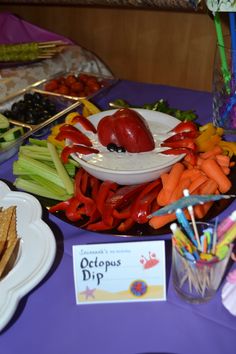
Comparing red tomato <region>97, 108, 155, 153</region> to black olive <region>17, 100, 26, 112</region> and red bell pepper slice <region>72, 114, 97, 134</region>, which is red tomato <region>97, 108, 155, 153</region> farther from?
black olive <region>17, 100, 26, 112</region>

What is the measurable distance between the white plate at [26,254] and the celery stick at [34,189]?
3.3 inches

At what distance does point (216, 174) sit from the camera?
96cm

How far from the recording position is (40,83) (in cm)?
167

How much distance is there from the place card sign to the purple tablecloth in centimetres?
5

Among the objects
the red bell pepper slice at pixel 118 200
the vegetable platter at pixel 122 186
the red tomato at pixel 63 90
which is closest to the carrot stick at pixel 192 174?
the vegetable platter at pixel 122 186

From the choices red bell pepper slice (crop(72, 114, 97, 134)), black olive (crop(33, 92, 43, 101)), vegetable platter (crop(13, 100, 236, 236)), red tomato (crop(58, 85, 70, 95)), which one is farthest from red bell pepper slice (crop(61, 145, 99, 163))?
red tomato (crop(58, 85, 70, 95))

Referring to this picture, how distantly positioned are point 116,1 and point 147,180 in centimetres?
130

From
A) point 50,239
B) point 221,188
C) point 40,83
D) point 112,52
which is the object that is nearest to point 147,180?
point 221,188

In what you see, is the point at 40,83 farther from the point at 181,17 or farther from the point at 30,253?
the point at 30,253

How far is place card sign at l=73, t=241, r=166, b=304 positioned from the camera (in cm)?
69

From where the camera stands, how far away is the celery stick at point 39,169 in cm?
103

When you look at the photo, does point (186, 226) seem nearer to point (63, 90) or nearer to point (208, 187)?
point (208, 187)

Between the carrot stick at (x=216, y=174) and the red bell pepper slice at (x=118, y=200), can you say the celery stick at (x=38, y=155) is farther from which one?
the carrot stick at (x=216, y=174)

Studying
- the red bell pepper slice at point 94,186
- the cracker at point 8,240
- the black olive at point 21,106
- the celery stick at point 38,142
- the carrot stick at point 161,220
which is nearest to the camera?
the cracker at point 8,240
